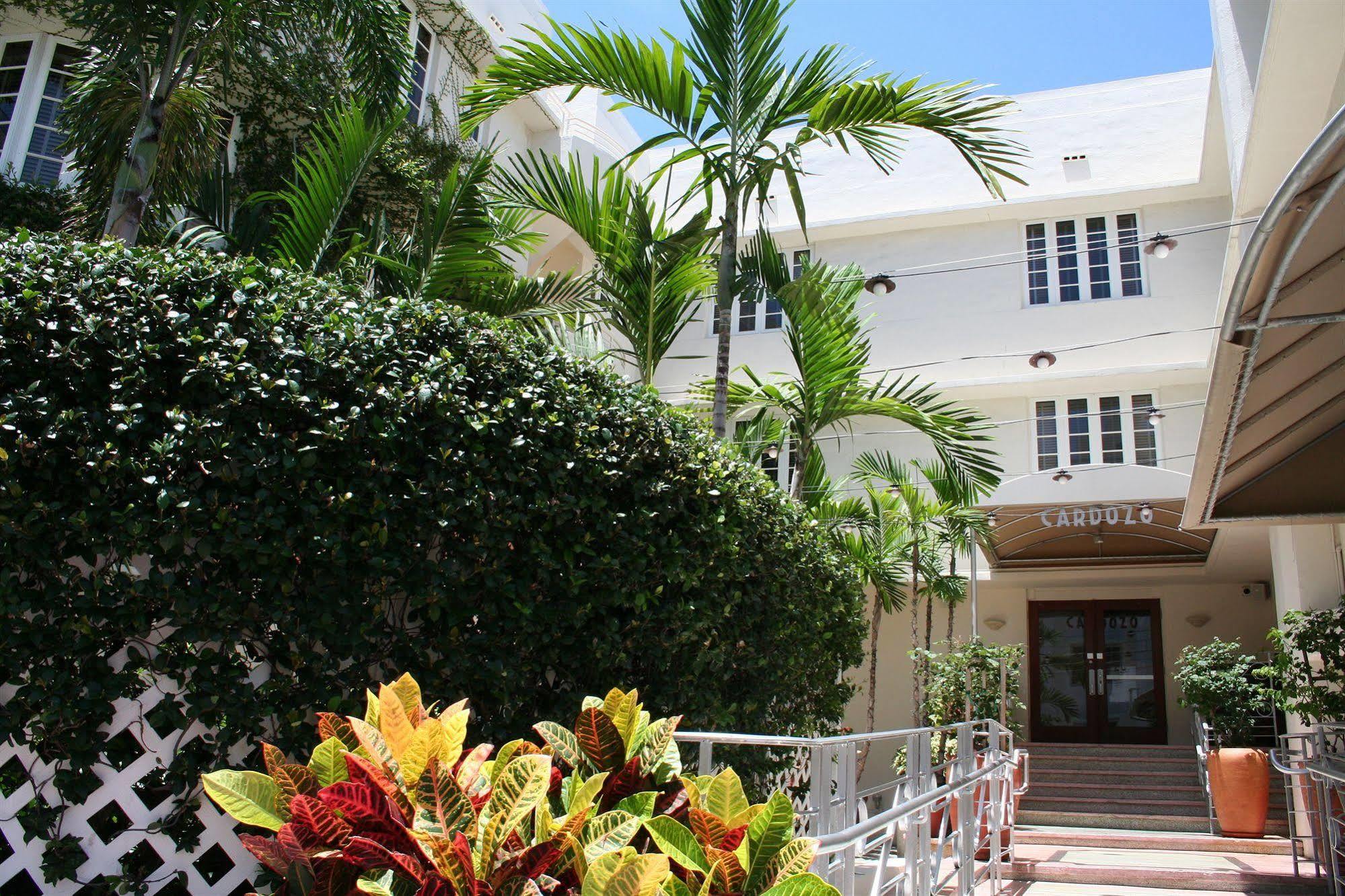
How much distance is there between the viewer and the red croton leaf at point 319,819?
1878 millimetres

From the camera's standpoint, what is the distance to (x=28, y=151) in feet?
29.4

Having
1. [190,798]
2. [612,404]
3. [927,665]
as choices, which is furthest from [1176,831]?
[190,798]

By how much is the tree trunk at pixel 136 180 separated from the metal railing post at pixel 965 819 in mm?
5536

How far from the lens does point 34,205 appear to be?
27.6ft

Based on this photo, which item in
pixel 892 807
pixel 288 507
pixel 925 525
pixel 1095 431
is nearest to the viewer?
pixel 288 507

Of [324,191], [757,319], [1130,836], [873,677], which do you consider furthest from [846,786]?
[757,319]

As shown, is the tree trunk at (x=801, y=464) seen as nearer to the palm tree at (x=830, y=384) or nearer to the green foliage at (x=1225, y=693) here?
the palm tree at (x=830, y=384)

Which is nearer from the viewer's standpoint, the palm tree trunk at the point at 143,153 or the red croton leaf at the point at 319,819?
the red croton leaf at the point at 319,819

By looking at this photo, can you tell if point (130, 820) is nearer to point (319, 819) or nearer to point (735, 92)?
point (319, 819)

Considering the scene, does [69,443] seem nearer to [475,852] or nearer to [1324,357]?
[475,852]

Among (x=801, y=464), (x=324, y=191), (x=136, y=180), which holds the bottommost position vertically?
(x=801, y=464)

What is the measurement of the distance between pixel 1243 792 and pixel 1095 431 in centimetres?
638

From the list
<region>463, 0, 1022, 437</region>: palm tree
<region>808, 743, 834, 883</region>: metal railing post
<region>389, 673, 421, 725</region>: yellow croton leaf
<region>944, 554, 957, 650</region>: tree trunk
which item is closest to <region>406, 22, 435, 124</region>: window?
<region>463, 0, 1022, 437</region>: palm tree

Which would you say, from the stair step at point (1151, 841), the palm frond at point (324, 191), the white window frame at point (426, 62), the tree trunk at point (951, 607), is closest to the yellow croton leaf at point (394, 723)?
the palm frond at point (324, 191)
